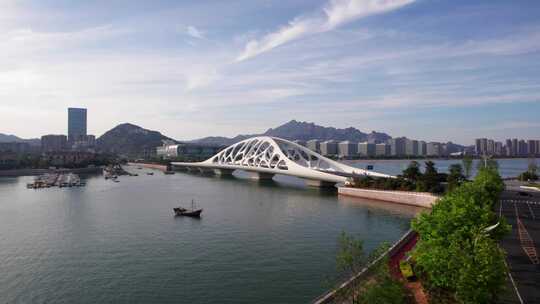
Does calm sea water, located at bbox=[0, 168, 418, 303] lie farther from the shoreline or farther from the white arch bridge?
the shoreline

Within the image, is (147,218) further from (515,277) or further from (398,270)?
(515,277)

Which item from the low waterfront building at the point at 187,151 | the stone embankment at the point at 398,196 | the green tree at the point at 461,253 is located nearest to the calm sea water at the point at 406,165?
the stone embankment at the point at 398,196

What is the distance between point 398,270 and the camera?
54.6 feet

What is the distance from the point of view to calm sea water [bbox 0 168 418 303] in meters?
17.2

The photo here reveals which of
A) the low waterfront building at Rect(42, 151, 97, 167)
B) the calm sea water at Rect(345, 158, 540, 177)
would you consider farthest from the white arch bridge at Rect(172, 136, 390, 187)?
the low waterfront building at Rect(42, 151, 97, 167)

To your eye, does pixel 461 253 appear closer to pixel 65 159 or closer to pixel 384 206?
pixel 384 206

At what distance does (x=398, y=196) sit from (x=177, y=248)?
25056 mm

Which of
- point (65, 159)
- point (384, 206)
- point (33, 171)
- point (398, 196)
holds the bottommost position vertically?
point (384, 206)

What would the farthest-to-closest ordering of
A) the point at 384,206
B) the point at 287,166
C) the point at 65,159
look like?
the point at 65,159
the point at 287,166
the point at 384,206

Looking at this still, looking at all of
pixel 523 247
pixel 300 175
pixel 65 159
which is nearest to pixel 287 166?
pixel 300 175

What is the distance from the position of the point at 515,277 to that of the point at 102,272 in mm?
16584

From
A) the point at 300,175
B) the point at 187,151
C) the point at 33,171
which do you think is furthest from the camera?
the point at 187,151

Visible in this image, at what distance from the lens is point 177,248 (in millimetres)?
24016

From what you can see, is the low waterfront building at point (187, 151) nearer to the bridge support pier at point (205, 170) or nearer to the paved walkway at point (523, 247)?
the bridge support pier at point (205, 170)
